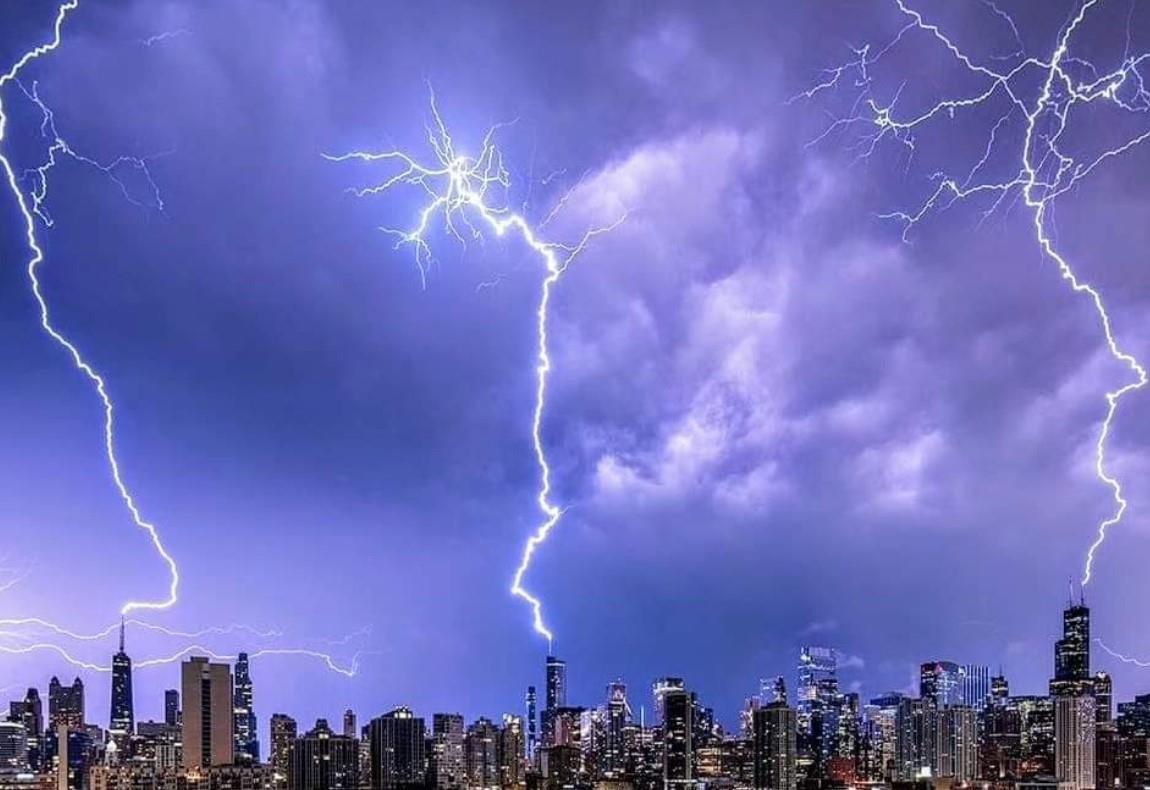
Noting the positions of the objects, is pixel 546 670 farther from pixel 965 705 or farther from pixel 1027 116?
pixel 1027 116

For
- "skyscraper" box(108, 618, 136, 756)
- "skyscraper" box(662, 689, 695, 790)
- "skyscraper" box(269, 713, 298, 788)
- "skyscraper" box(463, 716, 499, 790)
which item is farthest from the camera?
"skyscraper" box(662, 689, 695, 790)

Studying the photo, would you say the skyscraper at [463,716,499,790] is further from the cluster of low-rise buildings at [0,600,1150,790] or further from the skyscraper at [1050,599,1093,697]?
the skyscraper at [1050,599,1093,697]

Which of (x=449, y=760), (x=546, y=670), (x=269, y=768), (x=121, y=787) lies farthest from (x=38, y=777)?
(x=546, y=670)

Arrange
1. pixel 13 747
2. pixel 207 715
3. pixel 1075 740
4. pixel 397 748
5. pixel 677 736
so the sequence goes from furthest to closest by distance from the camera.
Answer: pixel 677 736 → pixel 1075 740 → pixel 397 748 → pixel 13 747 → pixel 207 715

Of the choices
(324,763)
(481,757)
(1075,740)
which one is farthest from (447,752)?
(1075,740)

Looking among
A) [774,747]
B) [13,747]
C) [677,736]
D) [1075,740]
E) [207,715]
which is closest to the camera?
[207,715]

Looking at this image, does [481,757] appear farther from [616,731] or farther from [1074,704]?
[1074,704]

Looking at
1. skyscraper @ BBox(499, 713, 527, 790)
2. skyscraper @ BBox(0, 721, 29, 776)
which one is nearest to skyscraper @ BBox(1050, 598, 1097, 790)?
skyscraper @ BBox(499, 713, 527, 790)
